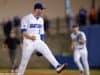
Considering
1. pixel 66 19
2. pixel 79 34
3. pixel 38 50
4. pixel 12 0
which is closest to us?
pixel 38 50

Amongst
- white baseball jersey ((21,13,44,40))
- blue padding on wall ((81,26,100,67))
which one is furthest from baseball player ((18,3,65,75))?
blue padding on wall ((81,26,100,67))

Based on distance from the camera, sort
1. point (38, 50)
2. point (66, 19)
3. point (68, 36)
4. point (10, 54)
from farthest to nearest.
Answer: point (66, 19)
point (68, 36)
point (10, 54)
point (38, 50)

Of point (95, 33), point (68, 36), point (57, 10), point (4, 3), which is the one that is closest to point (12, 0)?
point (4, 3)

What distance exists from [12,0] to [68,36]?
21.2 feet

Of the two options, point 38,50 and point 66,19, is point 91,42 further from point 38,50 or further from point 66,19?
point 38,50

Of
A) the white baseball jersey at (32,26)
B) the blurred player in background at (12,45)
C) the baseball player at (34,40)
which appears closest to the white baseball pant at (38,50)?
the baseball player at (34,40)

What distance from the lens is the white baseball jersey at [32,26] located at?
49.1 ft

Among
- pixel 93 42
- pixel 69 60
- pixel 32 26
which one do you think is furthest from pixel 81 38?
pixel 69 60

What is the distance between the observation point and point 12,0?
32.3m

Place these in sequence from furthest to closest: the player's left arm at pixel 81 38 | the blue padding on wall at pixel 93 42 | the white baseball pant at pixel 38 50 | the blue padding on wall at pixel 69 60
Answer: the blue padding on wall at pixel 69 60 < the blue padding on wall at pixel 93 42 < the player's left arm at pixel 81 38 < the white baseball pant at pixel 38 50

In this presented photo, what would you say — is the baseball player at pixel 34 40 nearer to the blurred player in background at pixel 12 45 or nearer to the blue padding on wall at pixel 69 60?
the blurred player in background at pixel 12 45

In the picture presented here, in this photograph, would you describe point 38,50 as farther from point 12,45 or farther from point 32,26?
point 12,45

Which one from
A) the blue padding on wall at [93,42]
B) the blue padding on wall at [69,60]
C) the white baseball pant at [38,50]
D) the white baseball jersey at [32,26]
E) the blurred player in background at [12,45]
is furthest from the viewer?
the blue padding on wall at [69,60]

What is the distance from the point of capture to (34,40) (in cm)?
1485
